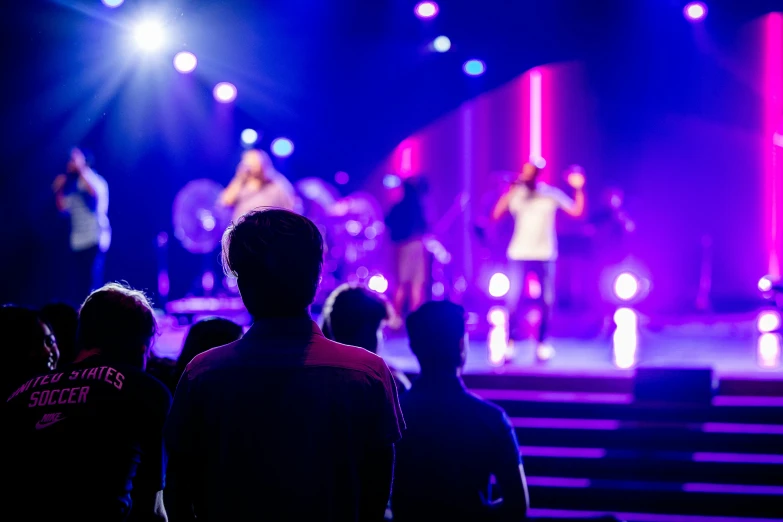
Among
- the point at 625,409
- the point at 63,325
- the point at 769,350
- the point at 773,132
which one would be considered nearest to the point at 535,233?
the point at 625,409

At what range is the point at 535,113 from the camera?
11.6 metres

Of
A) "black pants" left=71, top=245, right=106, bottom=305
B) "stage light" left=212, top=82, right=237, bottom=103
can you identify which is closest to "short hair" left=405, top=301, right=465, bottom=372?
"black pants" left=71, top=245, right=106, bottom=305

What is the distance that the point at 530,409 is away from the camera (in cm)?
539

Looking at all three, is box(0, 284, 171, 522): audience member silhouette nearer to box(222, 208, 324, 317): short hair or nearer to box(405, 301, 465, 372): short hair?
box(222, 208, 324, 317): short hair

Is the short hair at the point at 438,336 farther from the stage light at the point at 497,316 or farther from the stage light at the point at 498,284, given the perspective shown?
the stage light at the point at 498,284

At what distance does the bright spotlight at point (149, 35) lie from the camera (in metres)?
8.69

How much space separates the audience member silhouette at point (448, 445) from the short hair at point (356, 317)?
555 mm

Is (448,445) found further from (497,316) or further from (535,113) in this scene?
(535,113)

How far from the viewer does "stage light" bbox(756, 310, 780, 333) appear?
8789 millimetres

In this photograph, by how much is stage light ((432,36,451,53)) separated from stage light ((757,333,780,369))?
5.48m

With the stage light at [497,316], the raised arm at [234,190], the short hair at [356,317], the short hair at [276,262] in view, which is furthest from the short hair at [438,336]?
the stage light at [497,316]

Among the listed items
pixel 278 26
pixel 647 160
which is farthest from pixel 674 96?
pixel 278 26

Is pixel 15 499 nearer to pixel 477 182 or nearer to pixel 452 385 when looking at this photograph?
pixel 452 385

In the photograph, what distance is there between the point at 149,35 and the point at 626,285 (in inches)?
255
